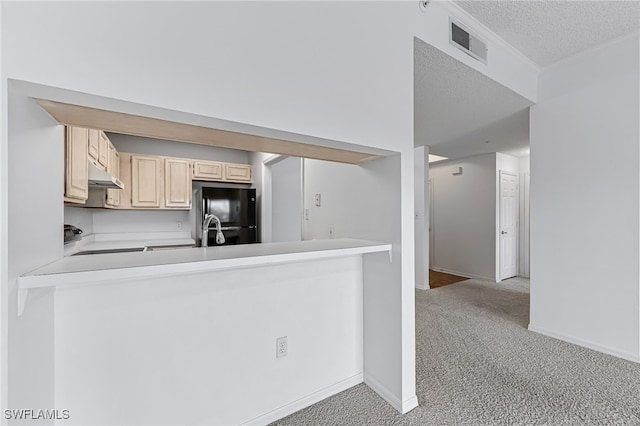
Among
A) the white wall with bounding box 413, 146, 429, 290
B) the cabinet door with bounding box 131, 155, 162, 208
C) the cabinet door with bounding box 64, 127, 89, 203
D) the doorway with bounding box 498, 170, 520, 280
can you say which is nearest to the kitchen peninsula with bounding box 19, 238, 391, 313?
the cabinet door with bounding box 64, 127, 89, 203

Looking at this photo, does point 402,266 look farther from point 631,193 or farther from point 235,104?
point 631,193

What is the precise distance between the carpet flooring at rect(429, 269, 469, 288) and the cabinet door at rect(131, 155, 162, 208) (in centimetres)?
456

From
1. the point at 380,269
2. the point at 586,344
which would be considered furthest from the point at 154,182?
the point at 586,344

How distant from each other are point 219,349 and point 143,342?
1.17 feet

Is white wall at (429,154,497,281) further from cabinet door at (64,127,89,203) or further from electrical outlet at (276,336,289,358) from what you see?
cabinet door at (64,127,89,203)

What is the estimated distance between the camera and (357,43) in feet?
4.76

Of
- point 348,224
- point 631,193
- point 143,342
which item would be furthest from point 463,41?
point 143,342

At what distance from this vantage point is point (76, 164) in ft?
6.35

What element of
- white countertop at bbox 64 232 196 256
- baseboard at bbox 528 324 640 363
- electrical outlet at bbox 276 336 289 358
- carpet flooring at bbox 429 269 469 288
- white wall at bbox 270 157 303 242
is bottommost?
carpet flooring at bbox 429 269 469 288

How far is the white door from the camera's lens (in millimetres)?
4984

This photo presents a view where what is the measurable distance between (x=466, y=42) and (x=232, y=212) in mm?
3472

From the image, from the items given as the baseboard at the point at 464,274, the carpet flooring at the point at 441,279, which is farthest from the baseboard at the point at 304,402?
the baseboard at the point at 464,274

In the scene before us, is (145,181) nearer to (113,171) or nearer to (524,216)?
(113,171)

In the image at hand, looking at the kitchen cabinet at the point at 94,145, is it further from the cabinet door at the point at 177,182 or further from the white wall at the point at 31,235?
the cabinet door at the point at 177,182
